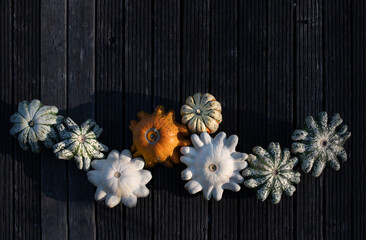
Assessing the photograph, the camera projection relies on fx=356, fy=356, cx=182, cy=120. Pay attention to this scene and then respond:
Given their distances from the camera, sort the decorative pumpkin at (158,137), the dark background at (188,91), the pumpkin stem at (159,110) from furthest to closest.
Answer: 1. the dark background at (188,91)
2. the pumpkin stem at (159,110)
3. the decorative pumpkin at (158,137)

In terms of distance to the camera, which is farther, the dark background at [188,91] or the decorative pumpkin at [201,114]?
the dark background at [188,91]

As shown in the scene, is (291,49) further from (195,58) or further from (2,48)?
(2,48)

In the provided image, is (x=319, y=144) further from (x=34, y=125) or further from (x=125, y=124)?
(x=34, y=125)

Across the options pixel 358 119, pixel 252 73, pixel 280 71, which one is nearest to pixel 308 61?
pixel 280 71

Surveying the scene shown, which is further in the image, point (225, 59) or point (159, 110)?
point (225, 59)

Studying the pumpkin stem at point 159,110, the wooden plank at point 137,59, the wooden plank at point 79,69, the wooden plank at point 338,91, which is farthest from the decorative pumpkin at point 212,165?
the wooden plank at point 79,69

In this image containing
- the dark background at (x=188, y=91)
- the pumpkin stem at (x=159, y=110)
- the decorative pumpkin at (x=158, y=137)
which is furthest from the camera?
the dark background at (x=188, y=91)

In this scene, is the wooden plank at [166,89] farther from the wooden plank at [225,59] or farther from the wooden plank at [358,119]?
the wooden plank at [358,119]

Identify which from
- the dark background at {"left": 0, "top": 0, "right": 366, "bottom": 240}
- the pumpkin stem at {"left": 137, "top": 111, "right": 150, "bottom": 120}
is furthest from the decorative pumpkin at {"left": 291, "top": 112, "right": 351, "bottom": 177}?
A: the pumpkin stem at {"left": 137, "top": 111, "right": 150, "bottom": 120}
